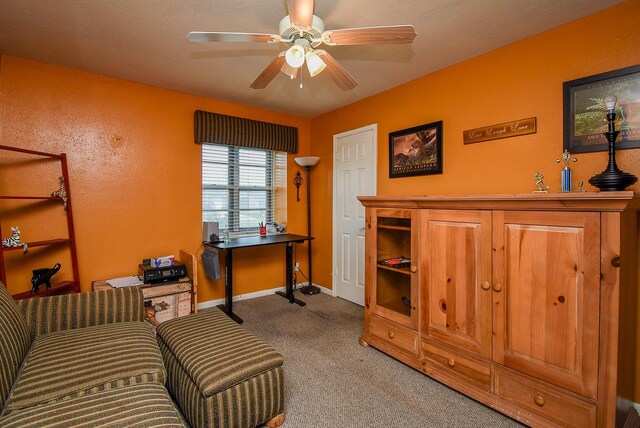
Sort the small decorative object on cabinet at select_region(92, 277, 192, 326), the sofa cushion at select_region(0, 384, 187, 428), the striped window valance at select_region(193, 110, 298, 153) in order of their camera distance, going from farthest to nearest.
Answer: the striped window valance at select_region(193, 110, 298, 153), the small decorative object on cabinet at select_region(92, 277, 192, 326), the sofa cushion at select_region(0, 384, 187, 428)

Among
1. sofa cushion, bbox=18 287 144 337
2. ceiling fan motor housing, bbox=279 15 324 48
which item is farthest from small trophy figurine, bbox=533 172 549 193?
sofa cushion, bbox=18 287 144 337

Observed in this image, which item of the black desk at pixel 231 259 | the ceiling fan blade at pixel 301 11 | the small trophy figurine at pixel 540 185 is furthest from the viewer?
the black desk at pixel 231 259

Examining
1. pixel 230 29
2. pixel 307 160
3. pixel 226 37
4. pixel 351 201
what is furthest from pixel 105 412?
pixel 307 160

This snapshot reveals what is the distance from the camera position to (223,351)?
1.70 m

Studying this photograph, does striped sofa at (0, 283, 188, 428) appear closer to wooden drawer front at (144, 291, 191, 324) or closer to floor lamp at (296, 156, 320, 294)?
wooden drawer front at (144, 291, 191, 324)

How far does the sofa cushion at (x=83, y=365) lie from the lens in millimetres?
1294

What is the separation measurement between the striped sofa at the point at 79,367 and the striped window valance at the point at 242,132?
2110 mm

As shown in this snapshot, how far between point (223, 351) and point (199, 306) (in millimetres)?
2081

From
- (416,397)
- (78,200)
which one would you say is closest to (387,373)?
(416,397)

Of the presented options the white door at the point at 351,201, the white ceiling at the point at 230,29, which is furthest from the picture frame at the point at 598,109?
the white door at the point at 351,201

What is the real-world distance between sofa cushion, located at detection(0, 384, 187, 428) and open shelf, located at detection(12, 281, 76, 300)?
65.0 inches

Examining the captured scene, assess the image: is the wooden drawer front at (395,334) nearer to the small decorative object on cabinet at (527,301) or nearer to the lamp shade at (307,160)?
the small decorative object on cabinet at (527,301)

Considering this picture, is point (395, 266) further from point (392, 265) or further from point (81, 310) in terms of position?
point (81, 310)

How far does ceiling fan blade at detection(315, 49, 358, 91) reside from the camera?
1827mm
